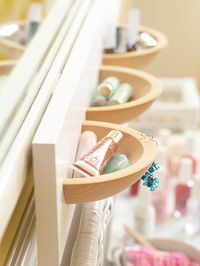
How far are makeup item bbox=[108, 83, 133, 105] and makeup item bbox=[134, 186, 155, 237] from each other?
405 mm

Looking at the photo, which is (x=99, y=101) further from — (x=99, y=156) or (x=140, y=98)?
(x=99, y=156)

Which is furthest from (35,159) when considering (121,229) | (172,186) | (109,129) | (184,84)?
(184,84)

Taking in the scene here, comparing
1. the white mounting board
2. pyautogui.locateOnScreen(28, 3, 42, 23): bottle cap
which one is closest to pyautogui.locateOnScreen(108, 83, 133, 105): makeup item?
the white mounting board

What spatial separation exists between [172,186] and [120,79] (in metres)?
0.54

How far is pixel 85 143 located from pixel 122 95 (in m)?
0.20

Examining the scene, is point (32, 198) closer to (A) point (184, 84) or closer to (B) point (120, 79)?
(B) point (120, 79)

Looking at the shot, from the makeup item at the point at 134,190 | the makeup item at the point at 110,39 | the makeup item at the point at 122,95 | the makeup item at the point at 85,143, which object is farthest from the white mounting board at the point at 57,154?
the makeup item at the point at 134,190

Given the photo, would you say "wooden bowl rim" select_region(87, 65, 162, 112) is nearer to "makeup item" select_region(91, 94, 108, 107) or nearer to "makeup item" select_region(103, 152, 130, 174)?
"makeup item" select_region(91, 94, 108, 107)

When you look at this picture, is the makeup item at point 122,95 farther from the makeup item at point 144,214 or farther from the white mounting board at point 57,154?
the makeup item at point 144,214

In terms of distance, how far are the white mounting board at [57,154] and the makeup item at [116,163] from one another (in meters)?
0.05

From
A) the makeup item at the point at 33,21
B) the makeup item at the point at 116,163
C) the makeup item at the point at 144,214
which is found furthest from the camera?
the makeup item at the point at 144,214

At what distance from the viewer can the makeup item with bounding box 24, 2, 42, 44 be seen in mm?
990

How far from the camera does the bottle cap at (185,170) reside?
1339 mm

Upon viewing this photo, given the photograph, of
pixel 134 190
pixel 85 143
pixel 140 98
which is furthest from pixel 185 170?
pixel 85 143
